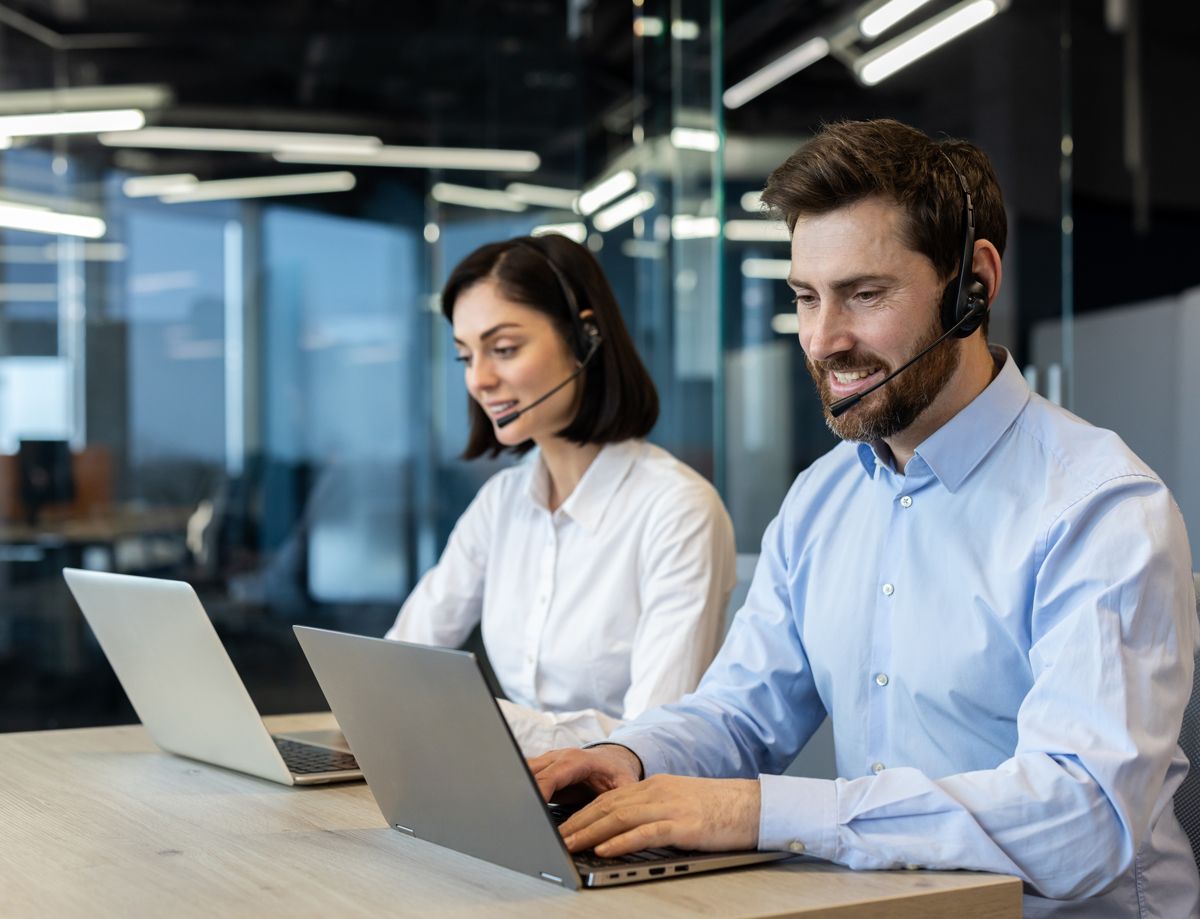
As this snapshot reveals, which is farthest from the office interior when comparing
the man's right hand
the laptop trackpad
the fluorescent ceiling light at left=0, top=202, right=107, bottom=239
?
the man's right hand

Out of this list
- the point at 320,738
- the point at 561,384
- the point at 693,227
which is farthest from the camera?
the point at 693,227

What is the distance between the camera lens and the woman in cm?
216

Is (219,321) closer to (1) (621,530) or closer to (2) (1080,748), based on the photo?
(1) (621,530)

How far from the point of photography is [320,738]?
1797mm

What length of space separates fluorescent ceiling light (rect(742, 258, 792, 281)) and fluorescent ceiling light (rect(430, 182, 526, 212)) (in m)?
1.89

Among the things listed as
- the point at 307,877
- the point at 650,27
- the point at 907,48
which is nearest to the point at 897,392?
the point at 307,877

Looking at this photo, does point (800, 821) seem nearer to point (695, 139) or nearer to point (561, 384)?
point (561, 384)

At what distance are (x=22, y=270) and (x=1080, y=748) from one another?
437 centimetres

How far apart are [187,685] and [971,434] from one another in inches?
36.1

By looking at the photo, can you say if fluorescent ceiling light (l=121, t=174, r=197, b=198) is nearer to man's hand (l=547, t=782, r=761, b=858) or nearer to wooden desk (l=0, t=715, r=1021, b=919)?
wooden desk (l=0, t=715, r=1021, b=919)

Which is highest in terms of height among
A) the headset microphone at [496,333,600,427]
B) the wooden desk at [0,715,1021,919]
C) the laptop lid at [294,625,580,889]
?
the headset microphone at [496,333,600,427]

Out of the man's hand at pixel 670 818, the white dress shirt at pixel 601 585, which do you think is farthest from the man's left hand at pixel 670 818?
the white dress shirt at pixel 601 585

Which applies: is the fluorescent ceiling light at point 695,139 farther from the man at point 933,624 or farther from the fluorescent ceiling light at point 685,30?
the man at point 933,624

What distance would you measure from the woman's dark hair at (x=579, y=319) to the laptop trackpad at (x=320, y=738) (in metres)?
0.74
